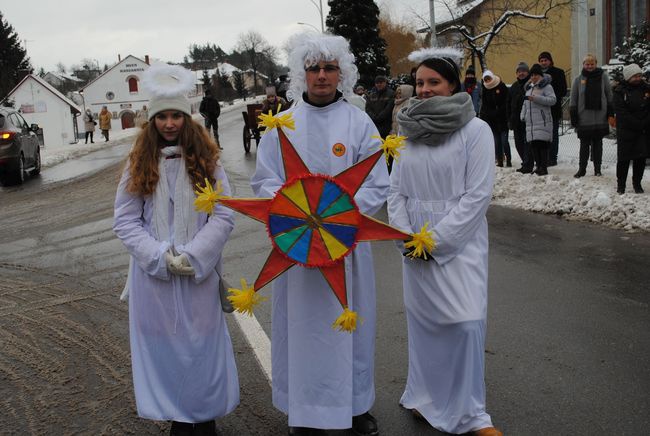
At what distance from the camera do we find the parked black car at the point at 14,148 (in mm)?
16938

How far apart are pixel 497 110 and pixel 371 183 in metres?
10.5

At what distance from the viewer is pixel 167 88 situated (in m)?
3.85

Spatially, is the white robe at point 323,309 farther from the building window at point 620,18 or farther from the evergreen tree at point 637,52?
the building window at point 620,18

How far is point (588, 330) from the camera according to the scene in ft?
17.5

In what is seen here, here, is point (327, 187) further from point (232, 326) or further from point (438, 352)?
point (232, 326)

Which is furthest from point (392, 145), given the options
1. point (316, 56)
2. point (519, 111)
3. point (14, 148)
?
point (14, 148)

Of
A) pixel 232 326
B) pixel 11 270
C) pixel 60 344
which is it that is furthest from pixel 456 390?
pixel 11 270

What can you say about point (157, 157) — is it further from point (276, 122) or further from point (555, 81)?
point (555, 81)

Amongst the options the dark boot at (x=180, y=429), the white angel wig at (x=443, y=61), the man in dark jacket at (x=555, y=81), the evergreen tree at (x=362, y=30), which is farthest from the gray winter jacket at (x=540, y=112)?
the evergreen tree at (x=362, y=30)

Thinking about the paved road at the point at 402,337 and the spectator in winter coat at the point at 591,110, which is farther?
the spectator in winter coat at the point at 591,110

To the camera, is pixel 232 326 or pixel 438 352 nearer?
pixel 438 352

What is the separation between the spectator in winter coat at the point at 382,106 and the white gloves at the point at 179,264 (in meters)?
10.7

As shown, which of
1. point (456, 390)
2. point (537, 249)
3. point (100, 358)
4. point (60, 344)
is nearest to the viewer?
point (456, 390)

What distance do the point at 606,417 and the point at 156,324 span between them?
8.26ft
